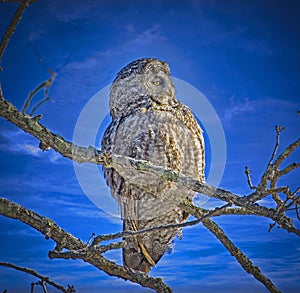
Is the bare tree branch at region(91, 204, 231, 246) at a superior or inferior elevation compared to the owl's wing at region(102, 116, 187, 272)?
inferior

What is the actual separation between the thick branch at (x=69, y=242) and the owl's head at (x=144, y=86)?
6.82ft

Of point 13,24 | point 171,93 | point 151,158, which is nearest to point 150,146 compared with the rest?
point 151,158

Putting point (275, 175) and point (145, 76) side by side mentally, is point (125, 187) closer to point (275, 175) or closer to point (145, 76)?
point (145, 76)

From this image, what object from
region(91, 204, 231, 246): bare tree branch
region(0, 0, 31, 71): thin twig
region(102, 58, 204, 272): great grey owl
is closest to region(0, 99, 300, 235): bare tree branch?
region(91, 204, 231, 246): bare tree branch

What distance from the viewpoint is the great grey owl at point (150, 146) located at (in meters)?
3.21

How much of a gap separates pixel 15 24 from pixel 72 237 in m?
0.77

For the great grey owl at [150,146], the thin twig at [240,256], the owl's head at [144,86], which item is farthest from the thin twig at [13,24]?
the owl's head at [144,86]

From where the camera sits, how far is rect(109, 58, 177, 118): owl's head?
11.4 feet

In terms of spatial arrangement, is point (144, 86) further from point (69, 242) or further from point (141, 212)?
point (69, 242)

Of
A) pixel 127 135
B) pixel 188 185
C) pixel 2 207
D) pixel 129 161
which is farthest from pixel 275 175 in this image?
pixel 127 135

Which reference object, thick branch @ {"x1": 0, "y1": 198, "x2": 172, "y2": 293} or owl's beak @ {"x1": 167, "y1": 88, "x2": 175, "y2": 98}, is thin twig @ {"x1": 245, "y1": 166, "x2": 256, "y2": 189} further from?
owl's beak @ {"x1": 167, "y1": 88, "x2": 175, "y2": 98}

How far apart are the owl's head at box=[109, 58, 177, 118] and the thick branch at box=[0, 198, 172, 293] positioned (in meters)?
2.08

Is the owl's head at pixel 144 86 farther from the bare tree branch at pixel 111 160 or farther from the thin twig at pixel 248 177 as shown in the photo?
the bare tree branch at pixel 111 160

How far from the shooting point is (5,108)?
1.16m
